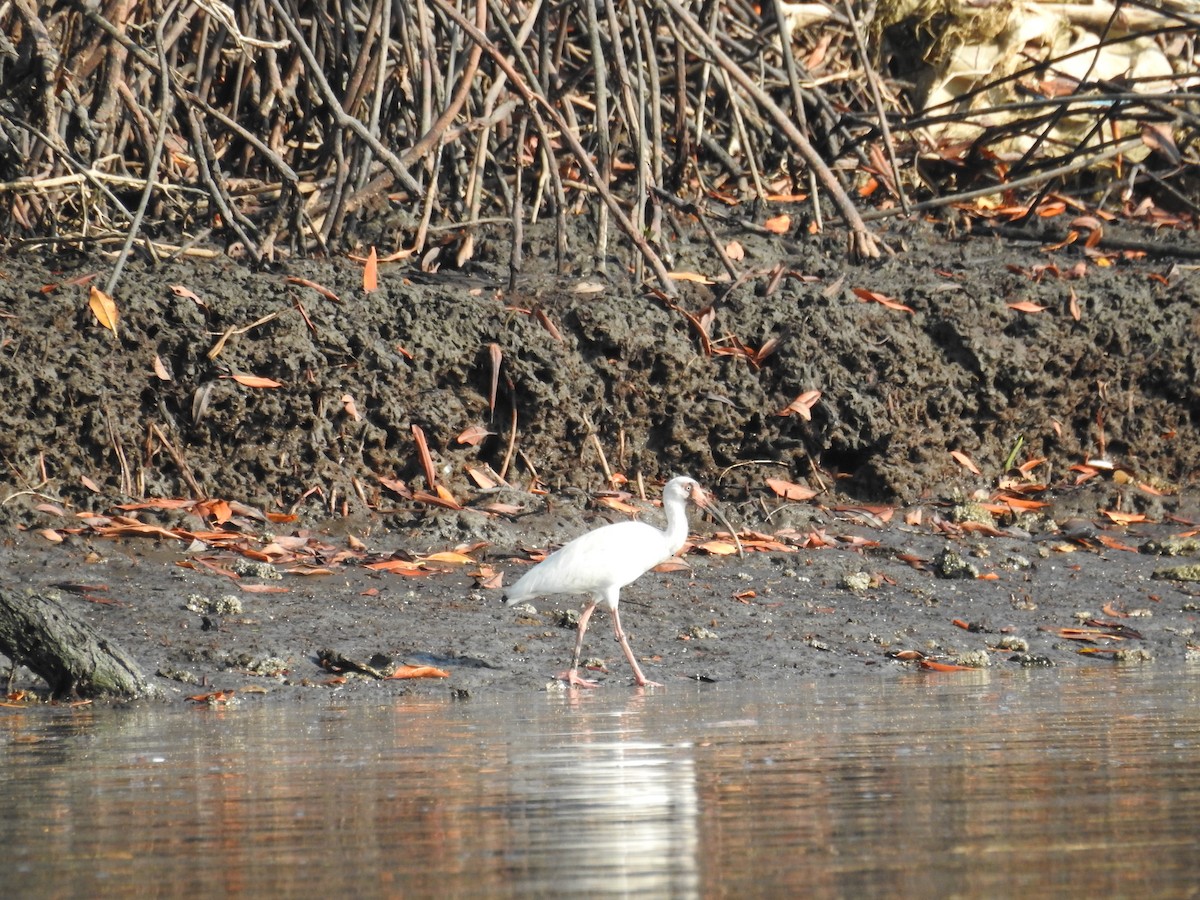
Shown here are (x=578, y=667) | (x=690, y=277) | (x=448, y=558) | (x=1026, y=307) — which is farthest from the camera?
(x=1026, y=307)

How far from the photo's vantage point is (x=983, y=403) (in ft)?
34.2

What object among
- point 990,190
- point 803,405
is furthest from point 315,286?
point 990,190

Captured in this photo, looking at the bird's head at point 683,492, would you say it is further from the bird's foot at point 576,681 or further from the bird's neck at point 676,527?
the bird's foot at point 576,681

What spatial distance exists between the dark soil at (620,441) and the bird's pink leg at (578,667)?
4.9 inches

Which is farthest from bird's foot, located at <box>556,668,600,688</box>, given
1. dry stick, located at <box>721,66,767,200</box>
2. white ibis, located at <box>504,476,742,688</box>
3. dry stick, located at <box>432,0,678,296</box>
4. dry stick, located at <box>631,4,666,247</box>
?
dry stick, located at <box>721,66,767,200</box>

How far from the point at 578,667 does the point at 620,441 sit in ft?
7.87

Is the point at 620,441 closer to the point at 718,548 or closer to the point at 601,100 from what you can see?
the point at 718,548

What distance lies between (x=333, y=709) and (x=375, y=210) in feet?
14.7

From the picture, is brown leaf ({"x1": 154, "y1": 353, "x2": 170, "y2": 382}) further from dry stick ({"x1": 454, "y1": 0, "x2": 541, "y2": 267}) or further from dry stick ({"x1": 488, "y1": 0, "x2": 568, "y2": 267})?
dry stick ({"x1": 488, "y1": 0, "x2": 568, "y2": 267})

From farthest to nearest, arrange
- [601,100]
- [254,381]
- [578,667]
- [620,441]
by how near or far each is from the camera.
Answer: [620,441] < [601,100] < [254,381] < [578,667]

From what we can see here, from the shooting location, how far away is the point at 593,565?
7.66 meters

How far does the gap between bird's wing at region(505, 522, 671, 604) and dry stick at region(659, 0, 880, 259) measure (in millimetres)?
2743

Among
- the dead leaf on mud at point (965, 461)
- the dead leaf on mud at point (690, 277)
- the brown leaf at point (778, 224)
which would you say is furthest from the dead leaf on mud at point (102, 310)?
the dead leaf on mud at point (965, 461)

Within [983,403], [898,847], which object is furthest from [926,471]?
[898,847]
